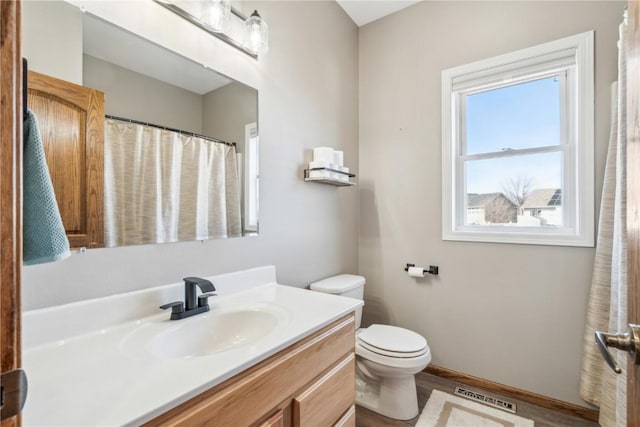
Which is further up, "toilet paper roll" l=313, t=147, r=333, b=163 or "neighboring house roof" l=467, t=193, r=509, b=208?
"toilet paper roll" l=313, t=147, r=333, b=163

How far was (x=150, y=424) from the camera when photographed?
56 centimetres

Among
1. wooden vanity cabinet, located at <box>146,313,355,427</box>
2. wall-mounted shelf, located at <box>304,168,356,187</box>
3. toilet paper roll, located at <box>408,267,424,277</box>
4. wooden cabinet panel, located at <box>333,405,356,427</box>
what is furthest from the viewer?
toilet paper roll, located at <box>408,267,424,277</box>

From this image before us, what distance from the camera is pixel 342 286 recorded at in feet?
6.00

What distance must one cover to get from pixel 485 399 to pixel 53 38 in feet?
8.79

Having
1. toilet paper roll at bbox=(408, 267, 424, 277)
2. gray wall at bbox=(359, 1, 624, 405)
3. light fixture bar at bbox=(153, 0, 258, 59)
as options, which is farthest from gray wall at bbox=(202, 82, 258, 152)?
toilet paper roll at bbox=(408, 267, 424, 277)

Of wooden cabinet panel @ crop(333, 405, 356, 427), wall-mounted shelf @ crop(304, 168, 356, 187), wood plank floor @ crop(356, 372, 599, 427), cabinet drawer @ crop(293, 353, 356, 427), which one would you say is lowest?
wood plank floor @ crop(356, 372, 599, 427)

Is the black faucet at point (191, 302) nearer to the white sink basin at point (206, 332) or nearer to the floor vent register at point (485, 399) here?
the white sink basin at point (206, 332)

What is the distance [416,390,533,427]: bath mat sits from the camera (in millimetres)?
1603

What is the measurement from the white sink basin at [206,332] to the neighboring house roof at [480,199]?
1.61 m

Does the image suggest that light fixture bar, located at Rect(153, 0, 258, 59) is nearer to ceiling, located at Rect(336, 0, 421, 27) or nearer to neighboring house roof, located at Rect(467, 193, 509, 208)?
ceiling, located at Rect(336, 0, 421, 27)

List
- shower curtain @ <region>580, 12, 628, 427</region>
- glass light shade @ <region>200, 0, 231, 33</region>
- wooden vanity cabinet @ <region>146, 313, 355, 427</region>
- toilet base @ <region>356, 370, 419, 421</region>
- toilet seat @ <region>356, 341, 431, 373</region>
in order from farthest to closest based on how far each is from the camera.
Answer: toilet base @ <region>356, 370, 419, 421</region>
toilet seat @ <region>356, 341, 431, 373</region>
shower curtain @ <region>580, 12, 628, 427</region>
glass light shade @ <region>200, 0, 231, 33</region>
wooden vanity cabinet @ <region>146, 313, 355, 427</region>

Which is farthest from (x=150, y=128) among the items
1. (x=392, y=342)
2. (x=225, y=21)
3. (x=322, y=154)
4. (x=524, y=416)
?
(x=524, y=416)

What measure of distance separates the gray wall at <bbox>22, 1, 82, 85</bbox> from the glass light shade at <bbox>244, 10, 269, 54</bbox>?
68 cm

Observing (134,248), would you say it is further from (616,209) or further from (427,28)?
(427,28)
